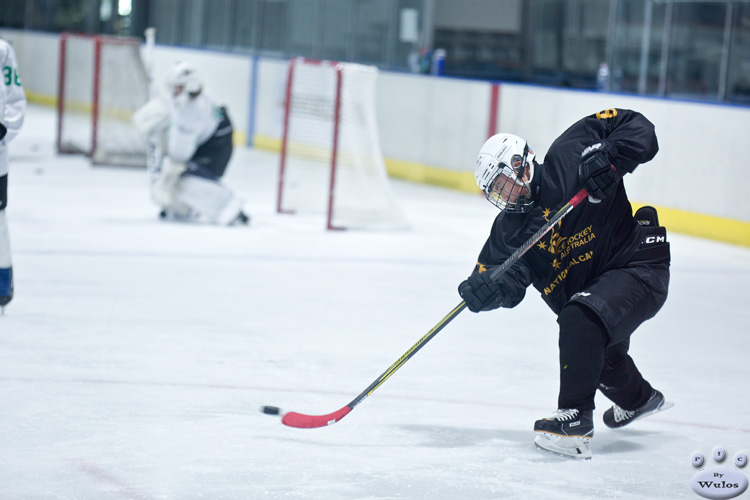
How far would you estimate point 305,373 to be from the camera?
13.0 feet

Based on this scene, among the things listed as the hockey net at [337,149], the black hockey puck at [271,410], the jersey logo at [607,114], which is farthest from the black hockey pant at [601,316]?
the hockey net at [337,149]

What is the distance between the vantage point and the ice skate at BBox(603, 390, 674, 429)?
3.33 m

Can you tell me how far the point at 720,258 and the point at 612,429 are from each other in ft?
13.3

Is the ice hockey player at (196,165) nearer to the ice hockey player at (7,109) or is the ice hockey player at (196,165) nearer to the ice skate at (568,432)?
the ice hockey player at (7,109)

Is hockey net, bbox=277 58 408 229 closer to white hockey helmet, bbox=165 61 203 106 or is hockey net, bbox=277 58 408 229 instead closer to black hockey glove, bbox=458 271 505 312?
white hockey helmet, bbox=165 61 203 106

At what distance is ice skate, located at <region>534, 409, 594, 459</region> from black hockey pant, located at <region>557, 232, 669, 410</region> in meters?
0.03

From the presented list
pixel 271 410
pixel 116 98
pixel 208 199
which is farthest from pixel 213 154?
pixel 271 410

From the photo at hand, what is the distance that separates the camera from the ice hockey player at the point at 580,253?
3.00 metres

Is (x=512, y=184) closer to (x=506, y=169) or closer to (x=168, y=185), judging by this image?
(x=506, y=169)

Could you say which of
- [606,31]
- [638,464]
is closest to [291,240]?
[638,464]

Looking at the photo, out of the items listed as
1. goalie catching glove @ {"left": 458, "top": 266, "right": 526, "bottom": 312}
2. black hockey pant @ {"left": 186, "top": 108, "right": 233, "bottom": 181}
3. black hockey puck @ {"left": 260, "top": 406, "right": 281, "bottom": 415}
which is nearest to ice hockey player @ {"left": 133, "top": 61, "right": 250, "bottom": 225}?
black hockey pant @ {"left": 186, "top": 108, "right": 233, "bottom": 181}

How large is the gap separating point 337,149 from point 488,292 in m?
4.87

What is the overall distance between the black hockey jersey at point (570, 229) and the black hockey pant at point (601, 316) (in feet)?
0.21

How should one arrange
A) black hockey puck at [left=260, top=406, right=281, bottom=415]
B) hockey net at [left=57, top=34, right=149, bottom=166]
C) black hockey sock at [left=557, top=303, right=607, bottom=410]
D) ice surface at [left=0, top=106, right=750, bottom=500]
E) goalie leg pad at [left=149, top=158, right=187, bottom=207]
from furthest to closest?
1. hockey net at [left=57, top=34, right=149, bottom=166]
2. goalie leg pad at [left=149, top=158, right=187, bottom=207]
3. black hockey puck at [left=260, top=406, right=281, bottom=415]
4. black hockey sock at [left=557, top=303, right=607, bottom=410]
5. ice surface at [left=0, top=106, right=750, bottom=500]
